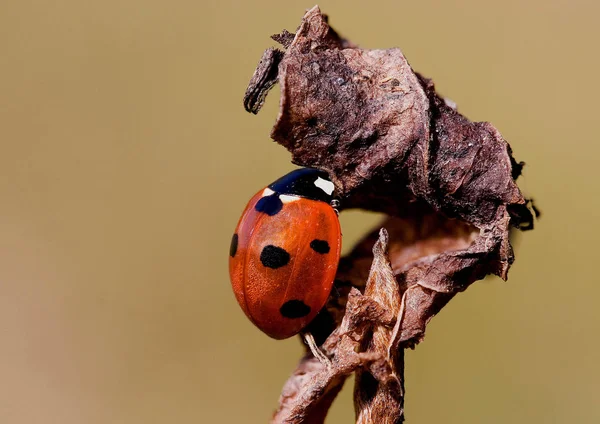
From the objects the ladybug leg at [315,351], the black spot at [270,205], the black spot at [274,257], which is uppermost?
the black spot at [270,205]

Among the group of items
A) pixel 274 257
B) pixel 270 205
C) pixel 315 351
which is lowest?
pixel 315 351

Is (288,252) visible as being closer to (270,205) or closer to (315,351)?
(270,205)

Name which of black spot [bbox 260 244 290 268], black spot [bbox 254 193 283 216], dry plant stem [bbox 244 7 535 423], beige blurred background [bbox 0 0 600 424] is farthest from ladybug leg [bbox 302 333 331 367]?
beige blurred background [bbox 0 0 600 424]

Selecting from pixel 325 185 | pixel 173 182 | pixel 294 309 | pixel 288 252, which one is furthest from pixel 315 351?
pixel 173 182

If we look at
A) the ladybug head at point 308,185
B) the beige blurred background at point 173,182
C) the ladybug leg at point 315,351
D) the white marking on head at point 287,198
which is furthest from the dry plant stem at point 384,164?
the beige blurred background at point 173,182

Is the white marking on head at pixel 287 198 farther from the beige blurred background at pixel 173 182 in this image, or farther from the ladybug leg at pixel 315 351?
the beige blurred background at pixel 173 182

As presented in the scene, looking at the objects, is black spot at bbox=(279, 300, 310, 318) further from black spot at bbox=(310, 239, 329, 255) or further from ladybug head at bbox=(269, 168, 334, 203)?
ladybug head at bbox=(269, 168, 334, 203)

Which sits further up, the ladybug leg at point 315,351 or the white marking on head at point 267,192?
the white marking on head at point 267,192
